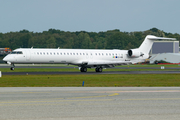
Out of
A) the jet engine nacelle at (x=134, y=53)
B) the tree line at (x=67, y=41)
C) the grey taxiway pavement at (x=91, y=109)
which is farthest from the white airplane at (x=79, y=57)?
the tree line at (x=67, y=41)

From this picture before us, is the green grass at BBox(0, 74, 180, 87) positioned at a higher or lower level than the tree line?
lower

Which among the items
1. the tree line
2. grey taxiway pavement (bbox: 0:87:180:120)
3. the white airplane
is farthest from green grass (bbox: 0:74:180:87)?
the tree line

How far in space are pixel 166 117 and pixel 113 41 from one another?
164228 mm

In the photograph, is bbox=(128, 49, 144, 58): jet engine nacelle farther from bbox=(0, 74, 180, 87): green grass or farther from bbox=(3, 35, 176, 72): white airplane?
bbox=(0, 74, 180, 87): green grass

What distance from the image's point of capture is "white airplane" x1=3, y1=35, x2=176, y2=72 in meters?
43.9

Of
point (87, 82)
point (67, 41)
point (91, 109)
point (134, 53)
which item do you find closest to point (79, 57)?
point (134, 53)

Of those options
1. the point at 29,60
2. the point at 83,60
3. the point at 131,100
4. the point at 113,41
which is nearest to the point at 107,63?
the point at 83,60

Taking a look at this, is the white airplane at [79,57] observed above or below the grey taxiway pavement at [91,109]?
above

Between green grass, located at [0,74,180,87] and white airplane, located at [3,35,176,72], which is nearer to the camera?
green grass, located at [0,74,180,87]

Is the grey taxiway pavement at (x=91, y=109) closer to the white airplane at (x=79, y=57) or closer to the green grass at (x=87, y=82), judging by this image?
the green grass at (x=87, y=82)

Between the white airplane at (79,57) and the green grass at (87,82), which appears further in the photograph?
the white airplane at (79,57)

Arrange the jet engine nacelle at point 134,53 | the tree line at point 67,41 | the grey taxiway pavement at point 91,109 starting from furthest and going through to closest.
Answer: the tree line at point 67,41
the jet engine nacelle at point 134,53
the grey taxiway pavement at point 91,109

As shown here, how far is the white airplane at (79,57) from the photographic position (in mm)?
43938

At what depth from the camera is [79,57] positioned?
4662 cm
